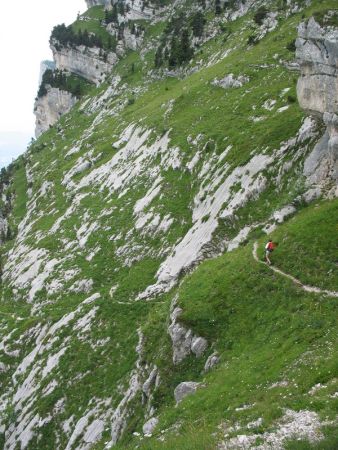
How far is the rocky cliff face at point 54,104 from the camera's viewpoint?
177125 millimetres

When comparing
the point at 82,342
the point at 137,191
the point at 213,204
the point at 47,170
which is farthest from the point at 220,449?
the point at 47,170

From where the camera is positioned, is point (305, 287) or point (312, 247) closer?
point (305, 287)

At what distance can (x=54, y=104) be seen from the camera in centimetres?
18600

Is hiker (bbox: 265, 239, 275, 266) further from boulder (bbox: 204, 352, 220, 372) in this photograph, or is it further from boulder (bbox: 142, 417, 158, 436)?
boulder (bbox: 142, 417, 158, 436)

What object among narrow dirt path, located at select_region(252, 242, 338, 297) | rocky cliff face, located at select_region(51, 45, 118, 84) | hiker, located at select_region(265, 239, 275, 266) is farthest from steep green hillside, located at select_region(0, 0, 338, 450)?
rocky cliff face, located at select_region(51, 45, 118, 84)

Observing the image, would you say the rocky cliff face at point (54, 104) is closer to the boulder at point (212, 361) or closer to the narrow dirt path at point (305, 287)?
the narrow dirt path at point (305, 287)

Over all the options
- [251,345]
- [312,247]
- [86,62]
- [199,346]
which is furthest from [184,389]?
[86,62]

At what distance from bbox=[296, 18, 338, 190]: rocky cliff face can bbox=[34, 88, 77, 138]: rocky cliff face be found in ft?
483

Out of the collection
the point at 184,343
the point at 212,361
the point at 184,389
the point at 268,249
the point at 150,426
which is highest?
the point at 268,249

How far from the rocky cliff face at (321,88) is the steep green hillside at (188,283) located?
6.41ft

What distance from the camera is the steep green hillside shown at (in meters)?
22.9

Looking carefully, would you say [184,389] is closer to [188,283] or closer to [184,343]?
[184,343]

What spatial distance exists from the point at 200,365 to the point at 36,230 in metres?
56.6

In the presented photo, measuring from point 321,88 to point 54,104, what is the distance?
16700 cm
